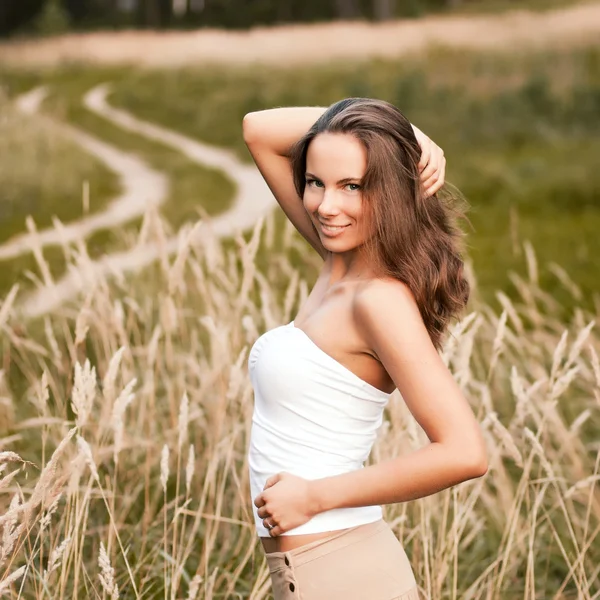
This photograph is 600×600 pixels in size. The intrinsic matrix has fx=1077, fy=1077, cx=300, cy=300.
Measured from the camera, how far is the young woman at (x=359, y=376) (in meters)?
1.83

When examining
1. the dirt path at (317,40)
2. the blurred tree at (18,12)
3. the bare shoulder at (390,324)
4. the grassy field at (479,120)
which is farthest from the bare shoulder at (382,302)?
the blurred tree at (18,12)

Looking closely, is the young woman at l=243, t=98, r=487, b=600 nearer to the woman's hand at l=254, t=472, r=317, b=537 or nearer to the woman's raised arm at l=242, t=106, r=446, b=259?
the woman's hand at l=254, t=472, r=317, b=537

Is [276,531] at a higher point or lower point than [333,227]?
lower

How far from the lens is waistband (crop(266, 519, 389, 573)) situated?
1.91m

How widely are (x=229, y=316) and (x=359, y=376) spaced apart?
2.13 meters

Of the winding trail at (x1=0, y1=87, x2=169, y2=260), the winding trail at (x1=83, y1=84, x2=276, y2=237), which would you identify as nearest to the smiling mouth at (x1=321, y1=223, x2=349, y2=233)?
the winding trail at (x1=0, y1=87, x2=169, y2=260)

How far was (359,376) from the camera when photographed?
1.96 m

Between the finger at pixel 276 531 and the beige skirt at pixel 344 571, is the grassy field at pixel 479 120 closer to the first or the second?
the beige skirt at pixel 344 571

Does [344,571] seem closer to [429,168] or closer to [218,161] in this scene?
[429,168]

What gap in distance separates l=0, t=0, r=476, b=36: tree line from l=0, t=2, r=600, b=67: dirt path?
27.2 feet

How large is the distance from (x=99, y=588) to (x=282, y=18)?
39.8 meters

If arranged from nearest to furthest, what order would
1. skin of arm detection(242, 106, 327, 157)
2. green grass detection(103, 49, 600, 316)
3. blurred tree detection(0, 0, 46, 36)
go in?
1. skin of arm detection(242, 106, 327, 157)
2. green grass detection(103, 49, 600, 316)
3. blurred tree detection(0, 0, 46, 36)

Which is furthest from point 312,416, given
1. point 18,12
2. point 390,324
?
point 18,12

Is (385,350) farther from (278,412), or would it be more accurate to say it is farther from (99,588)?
(99,588)
